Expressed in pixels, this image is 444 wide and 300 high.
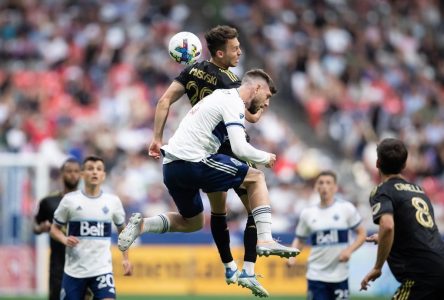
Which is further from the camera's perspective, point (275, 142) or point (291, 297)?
point (275, 142)

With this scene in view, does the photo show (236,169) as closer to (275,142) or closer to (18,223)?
(18,223)

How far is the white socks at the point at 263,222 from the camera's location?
10.7 m

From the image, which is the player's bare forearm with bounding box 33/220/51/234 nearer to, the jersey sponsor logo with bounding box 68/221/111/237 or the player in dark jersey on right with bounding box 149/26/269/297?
the jersey sponsor logo with bounding box 68/221/111/237

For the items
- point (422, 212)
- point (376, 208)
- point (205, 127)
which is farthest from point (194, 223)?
point (422, 212)

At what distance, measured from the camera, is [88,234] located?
13.1 meters

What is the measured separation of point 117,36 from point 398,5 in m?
8.05

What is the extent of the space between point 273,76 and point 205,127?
15.1m

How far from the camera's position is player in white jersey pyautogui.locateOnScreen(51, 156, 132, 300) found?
12914mm

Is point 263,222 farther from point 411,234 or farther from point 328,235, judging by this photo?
point 328,235

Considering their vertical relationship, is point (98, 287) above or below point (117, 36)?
below

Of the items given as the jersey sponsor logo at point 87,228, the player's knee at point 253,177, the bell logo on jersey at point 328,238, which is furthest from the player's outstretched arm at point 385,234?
the bell logo on jersey at point 328,238

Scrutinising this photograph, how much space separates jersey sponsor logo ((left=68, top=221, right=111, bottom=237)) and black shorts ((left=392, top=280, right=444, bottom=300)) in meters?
4.45

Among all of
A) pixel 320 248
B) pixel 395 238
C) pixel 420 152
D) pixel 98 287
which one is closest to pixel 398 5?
pixel 420 152

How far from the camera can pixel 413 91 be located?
26.8 metres
